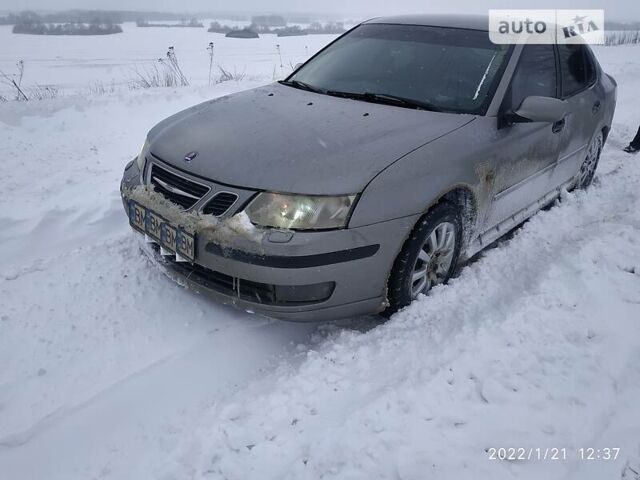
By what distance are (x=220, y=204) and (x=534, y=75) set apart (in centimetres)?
237

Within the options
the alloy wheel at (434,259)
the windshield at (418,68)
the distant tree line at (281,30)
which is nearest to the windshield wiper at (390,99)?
Result: the windshield at (418,68)

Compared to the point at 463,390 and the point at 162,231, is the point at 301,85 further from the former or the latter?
the point at 463,390

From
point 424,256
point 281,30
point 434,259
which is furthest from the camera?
point 281,30

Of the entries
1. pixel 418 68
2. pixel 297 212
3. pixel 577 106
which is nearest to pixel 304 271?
pixel 297 212

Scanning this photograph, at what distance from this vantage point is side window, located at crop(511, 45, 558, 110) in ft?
9.89

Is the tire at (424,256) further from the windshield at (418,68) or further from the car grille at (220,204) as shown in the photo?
the car grille at (220,204)

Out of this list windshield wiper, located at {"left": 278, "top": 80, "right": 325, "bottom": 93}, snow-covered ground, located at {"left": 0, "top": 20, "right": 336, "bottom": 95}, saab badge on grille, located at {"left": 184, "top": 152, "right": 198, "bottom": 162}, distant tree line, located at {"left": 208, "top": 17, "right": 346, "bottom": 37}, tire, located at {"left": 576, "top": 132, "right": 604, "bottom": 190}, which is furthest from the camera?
distant tree line, located at {"left": 208, "top": 17, "right": 346, "bottom": 37}

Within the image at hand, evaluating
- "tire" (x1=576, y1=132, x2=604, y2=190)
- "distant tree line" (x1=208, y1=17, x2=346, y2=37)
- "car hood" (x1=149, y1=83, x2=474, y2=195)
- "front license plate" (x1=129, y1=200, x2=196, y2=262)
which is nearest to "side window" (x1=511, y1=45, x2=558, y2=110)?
"car hood" (x1=149, y1=83, x2=474, y2=195)

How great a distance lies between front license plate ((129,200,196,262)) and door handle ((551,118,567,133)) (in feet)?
8.77

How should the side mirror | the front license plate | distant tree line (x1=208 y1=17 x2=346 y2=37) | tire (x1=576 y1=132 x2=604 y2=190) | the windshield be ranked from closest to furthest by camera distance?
the front license plate, the side mirror, the windshield, tire (x1=576 y1=132 x2=604 y2=190), distant tree line (x1=208 y1=17 x2=346 y2=37)

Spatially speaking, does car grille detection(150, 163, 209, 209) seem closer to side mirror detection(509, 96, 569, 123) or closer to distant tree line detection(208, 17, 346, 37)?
side mirror detection(509, 96, 569, 123)

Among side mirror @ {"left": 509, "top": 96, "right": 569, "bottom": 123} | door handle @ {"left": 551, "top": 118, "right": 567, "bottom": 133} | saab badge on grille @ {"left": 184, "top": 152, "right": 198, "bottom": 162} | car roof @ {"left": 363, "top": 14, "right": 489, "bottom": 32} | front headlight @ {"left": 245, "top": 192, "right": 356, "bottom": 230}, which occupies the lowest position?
front headlight @ {"left": 245, "top": 192, "right": 356, "bottom": 230}

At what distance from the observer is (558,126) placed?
343cm

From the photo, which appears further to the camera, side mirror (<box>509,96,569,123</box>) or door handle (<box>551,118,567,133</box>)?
door handle (<box>551,118,567,133</box>)
